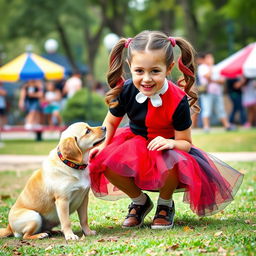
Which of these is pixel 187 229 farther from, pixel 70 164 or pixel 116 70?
pixel 116 70

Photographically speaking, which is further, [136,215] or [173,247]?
[136,215]

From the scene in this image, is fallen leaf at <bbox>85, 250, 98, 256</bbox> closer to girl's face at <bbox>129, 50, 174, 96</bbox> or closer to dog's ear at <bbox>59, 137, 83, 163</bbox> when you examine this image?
dog's ear at <bbox>59, 137, 83, 163</bbox>

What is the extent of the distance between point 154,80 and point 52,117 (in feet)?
55.8

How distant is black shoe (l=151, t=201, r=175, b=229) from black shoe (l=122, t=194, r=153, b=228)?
180mm

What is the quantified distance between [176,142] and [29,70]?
46.4 feet

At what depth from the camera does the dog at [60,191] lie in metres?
5.46

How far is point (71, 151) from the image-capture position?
5461 millimetres

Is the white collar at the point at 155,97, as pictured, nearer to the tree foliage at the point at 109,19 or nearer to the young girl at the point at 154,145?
the young girl at the point at 154,145

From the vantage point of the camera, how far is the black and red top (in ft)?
18.5

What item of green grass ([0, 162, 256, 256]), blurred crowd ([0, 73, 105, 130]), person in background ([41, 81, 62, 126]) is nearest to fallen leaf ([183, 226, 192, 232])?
green grass ([0, 162, 256, 256])

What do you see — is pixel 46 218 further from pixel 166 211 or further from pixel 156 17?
pixel 156 17


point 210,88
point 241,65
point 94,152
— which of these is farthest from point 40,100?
point 94,152

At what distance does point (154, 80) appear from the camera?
5.50m

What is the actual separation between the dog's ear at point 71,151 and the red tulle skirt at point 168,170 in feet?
0.80
